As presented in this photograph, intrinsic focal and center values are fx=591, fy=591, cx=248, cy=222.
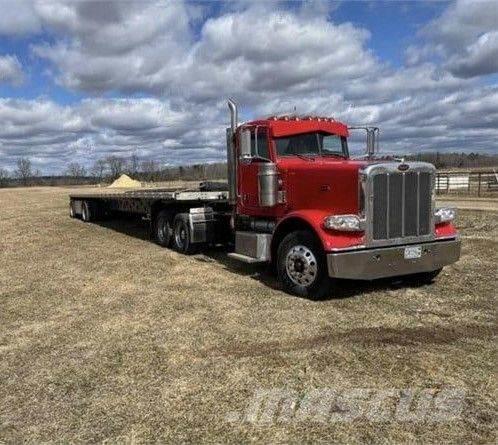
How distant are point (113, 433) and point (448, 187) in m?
33.0

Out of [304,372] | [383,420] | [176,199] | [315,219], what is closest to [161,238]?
[176,199]

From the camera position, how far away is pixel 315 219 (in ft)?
25.7

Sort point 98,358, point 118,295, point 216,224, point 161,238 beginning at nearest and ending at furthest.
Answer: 1. point 98,358
2. point 118,295
3. point 216,224
4. point 161,238

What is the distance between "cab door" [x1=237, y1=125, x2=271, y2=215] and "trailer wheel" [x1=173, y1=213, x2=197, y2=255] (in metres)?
2.07

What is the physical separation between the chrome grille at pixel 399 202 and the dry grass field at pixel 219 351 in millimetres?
884

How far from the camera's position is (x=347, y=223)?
7.41 metres

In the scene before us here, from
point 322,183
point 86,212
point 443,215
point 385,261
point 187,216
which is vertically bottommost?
point 86,212

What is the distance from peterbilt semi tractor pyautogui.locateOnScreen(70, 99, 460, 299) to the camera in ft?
24.5

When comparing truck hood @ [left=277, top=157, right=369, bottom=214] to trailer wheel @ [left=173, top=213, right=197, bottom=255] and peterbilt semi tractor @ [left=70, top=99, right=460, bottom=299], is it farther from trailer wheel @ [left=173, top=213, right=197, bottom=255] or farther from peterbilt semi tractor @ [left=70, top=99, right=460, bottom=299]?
trailer wheel @ [left=173, top=213, right=197, bottom=255]

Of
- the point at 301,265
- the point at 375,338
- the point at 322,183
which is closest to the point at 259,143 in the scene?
the point at 322,183

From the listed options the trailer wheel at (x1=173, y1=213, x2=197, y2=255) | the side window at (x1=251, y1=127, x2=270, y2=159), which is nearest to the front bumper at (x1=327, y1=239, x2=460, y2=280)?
the side window at (x1=251, y1=127, x2=270, y2=159)

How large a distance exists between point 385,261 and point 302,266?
3.62ft

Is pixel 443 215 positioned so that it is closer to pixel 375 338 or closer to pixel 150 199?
pixel 375 338

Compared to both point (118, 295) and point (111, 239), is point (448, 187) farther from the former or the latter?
point (118, 295)
